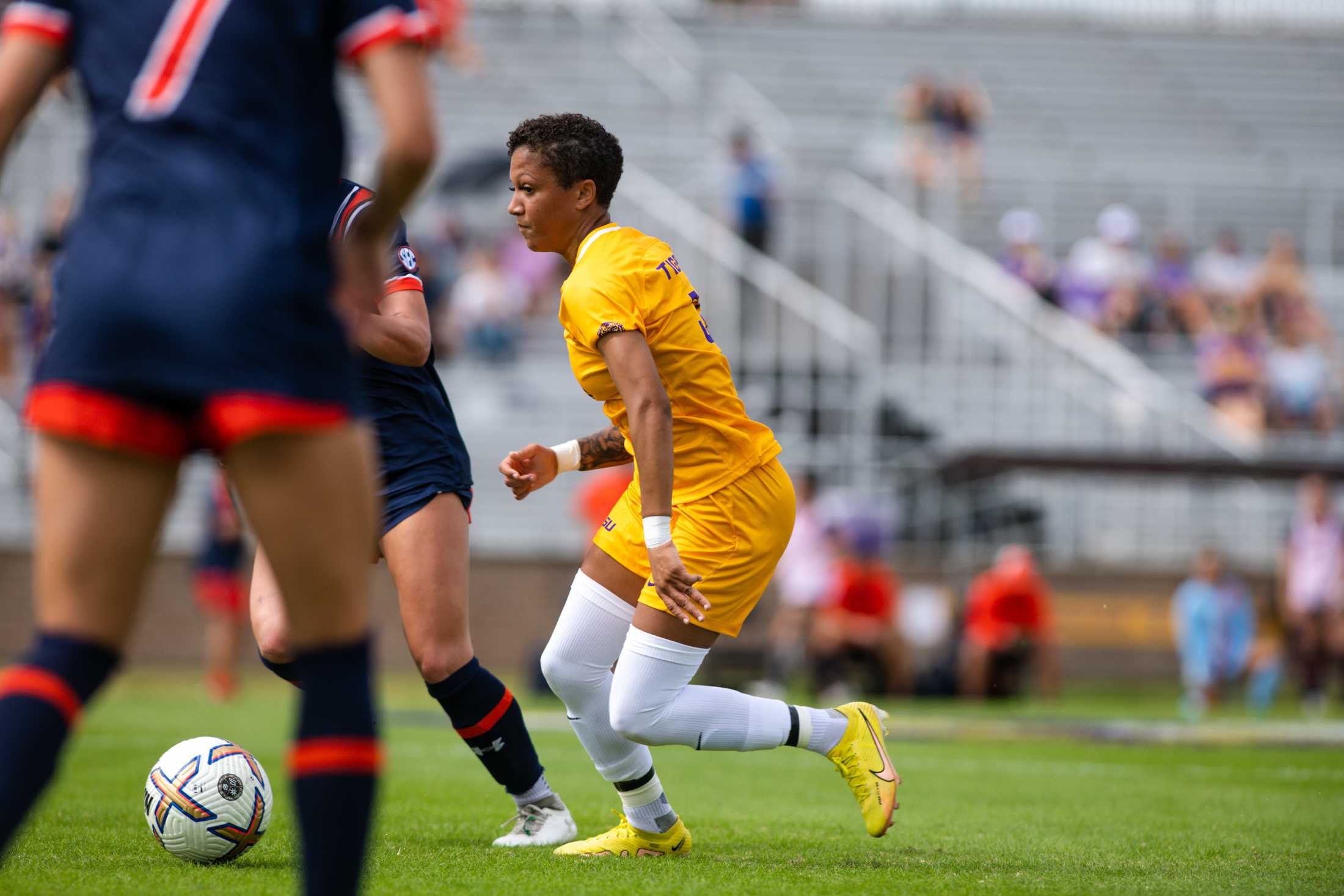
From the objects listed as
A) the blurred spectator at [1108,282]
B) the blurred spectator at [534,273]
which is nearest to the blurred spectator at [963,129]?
the blurred spectator at [1108,282]

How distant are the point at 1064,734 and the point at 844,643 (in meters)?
4.05

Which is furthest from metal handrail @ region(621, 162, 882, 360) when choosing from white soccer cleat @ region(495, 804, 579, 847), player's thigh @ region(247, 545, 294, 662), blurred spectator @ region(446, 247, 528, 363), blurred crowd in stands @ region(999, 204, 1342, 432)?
player's thigh @ region(247, 545, 294, 662)

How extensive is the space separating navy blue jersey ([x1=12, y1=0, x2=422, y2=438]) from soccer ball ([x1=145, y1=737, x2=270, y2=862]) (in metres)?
2.53

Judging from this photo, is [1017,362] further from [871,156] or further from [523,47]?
[523,47]

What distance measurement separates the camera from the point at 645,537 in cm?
490

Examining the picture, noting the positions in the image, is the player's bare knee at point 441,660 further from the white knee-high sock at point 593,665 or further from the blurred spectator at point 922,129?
the blurred spectator at point 922,129

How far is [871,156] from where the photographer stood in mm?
25578

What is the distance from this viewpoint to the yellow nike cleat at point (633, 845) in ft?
18.1

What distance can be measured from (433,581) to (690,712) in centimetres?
97

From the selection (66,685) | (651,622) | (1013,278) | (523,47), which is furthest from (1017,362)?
(66,685)

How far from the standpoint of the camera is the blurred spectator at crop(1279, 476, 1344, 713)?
1661 cm

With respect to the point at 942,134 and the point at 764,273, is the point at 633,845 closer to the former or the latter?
the point at 764,273

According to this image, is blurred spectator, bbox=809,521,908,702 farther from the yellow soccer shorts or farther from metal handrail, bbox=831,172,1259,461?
the yellow soccer shorts

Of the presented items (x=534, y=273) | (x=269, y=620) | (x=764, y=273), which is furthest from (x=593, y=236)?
(x=534, y=273)
